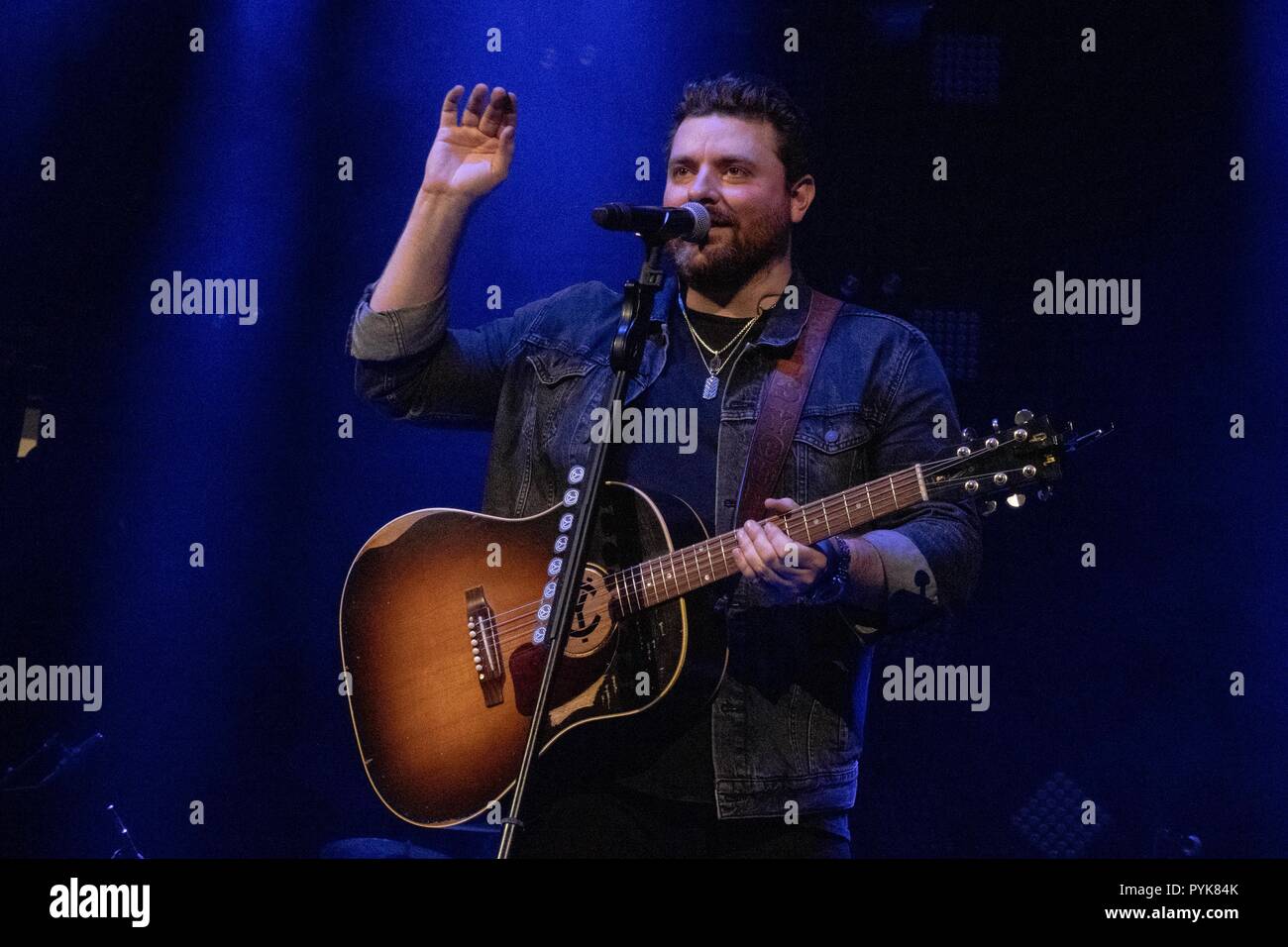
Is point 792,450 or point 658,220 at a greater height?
point 658,220

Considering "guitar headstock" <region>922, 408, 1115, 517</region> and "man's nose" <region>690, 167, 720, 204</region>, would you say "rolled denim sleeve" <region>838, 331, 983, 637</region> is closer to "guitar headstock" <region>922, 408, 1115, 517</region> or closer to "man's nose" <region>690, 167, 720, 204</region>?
"guitar headstock" <region>922, 408, 1115, 517</region>

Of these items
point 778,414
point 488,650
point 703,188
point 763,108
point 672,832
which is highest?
point 763,108

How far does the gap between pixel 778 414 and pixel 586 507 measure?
1.75 ft

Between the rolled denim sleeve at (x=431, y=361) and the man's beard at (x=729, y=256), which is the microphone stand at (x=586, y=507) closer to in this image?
the man's beard at (x=729, y=256)

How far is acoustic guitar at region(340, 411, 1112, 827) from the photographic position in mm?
2662

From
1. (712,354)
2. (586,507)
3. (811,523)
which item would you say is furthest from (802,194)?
(586,507)

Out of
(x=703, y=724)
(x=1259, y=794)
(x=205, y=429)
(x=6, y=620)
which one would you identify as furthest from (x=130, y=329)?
(x=1259, y=794)

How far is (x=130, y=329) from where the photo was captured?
11.7 feet

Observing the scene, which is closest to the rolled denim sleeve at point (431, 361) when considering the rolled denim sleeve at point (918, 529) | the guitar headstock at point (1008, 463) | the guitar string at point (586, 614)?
the guitar string at point (586, 614)

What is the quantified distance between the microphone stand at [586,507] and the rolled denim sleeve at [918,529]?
1.74 feet

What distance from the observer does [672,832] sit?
2.71 metres

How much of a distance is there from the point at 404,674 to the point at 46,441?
130 cm

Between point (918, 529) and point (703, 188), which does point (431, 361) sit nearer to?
point (703, 188)

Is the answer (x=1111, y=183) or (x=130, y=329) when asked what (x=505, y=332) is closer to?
(x=130, y=329)
